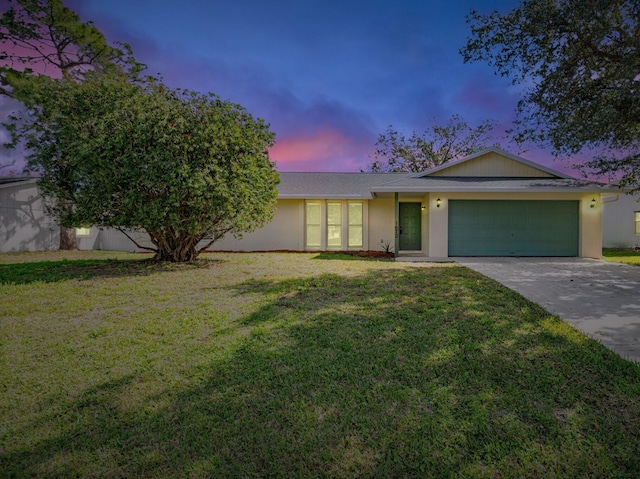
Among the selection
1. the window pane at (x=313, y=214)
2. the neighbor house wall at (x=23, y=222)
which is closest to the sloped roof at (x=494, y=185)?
the window pane at (x=313, y=214)

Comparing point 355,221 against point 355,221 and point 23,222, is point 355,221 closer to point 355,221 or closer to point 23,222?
point 355,221

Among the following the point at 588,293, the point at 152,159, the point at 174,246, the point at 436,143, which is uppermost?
the point at 436,143

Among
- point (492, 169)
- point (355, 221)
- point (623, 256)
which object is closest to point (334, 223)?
point (355, 221)

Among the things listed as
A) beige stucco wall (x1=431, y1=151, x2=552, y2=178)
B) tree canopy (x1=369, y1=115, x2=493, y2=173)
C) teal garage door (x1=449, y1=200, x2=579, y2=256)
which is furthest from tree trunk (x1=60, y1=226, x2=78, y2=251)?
tree canopy (x1=369, y1=115, x2=493, y2=173)

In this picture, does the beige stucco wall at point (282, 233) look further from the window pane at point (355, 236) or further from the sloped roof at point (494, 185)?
the sloped roof at point (494, 185)

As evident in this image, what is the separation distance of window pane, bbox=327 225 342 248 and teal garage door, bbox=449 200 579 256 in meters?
5.07

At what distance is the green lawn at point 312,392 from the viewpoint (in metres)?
2.10

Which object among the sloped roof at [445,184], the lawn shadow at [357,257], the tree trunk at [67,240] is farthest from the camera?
the tree trunk at [67,240]

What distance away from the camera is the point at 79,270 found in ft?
30.5

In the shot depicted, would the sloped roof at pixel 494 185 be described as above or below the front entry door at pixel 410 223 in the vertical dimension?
above

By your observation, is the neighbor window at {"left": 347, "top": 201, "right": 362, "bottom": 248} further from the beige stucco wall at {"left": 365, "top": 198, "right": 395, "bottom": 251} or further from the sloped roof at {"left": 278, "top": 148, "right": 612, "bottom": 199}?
the sloped roof at {"left": 278, "top": 148, "right": 612, "bottom": 199}

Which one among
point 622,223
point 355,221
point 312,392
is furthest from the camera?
point 622,223

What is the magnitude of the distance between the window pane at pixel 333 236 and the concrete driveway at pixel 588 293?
6.72m

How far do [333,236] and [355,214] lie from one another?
1470 mm
